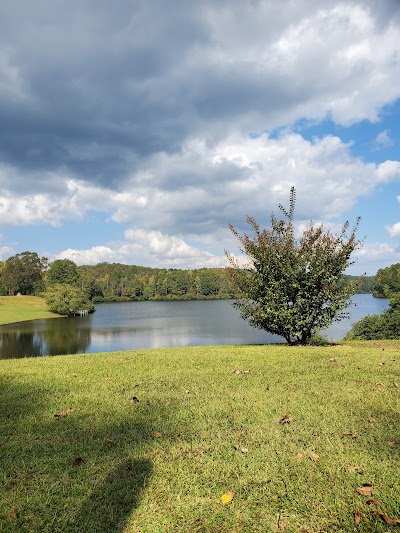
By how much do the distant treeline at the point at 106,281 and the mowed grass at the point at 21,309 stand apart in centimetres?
495

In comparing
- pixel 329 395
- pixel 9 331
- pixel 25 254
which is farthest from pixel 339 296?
pixel 25 254

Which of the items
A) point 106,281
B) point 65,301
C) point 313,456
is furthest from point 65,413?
point 106,281

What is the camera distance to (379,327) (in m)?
31.9

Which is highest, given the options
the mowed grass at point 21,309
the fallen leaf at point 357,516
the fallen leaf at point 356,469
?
the fallen leaf at point 356,469

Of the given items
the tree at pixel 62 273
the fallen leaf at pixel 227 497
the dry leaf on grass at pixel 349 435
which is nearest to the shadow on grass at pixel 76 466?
the fallen leaf at pixel 227 497

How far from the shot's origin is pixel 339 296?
15258 mm

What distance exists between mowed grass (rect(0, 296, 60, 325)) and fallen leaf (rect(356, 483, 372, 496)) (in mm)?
76204

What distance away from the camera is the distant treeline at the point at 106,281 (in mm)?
117750

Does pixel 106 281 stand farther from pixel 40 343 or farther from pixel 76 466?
pixel 76 466

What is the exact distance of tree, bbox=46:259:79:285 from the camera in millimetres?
119312

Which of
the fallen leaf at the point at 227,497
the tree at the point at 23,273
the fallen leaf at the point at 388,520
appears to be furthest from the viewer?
the tree at the point at 23,273

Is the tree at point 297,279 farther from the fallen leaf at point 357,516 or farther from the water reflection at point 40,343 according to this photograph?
the water reflection at point 40,343

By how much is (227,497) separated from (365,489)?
1.36 meters

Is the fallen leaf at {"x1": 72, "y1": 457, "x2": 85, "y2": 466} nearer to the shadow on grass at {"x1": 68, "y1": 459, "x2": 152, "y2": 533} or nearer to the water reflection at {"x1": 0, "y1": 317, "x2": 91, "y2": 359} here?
the shadow on grass at {"x1": 68, "y1": 459, "x2": 152, "y2": 533}
